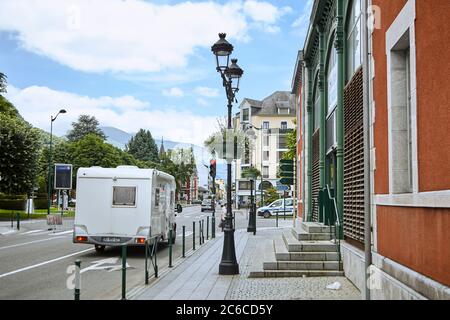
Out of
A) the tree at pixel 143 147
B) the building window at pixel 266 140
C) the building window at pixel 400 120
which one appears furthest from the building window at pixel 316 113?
the tree at pixel 143 147

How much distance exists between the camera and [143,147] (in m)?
132

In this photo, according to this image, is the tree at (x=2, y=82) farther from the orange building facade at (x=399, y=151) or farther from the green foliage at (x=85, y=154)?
the orange building facade at (x=399, y=151)

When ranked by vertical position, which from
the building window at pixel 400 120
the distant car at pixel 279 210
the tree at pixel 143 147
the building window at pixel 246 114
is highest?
the building window at pixel 246 114

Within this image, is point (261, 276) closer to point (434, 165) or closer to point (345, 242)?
point (345, 242)

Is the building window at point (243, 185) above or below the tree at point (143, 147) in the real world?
below

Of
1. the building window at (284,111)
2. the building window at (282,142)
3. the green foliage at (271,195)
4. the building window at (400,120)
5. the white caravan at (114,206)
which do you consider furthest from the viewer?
the building window at (284,111)

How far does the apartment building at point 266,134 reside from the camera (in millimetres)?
93500

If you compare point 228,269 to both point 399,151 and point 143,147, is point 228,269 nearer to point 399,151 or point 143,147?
point 399,151

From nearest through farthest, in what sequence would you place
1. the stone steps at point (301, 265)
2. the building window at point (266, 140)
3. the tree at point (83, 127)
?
the stone steps at point (301, 265) → the building window at point (266, 140) → the tree at point (83, 127)

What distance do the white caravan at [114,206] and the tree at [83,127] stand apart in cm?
10833

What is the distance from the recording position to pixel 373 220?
29.1ft

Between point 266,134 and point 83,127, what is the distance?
4712 cm
